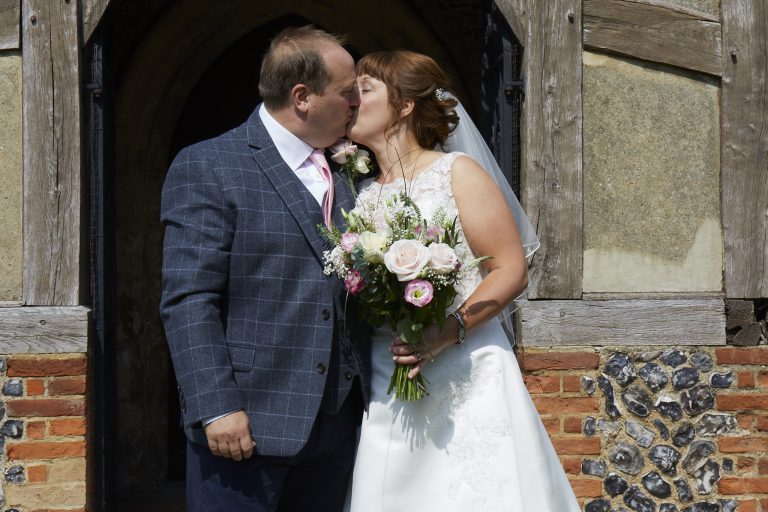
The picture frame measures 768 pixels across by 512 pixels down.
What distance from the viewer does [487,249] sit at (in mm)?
2967

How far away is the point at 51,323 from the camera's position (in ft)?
13.8

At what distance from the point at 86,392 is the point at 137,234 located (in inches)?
81.3

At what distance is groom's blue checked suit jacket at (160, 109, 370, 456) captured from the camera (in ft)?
9.06

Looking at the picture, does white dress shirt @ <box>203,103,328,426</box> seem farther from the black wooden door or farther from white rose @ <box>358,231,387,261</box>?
the black wooden door

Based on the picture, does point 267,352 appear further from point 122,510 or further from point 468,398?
point 122,510

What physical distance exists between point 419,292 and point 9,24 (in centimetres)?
257

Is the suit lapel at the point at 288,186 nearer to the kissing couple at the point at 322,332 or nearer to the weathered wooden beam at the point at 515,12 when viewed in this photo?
the kissing couple at the point at 322,332

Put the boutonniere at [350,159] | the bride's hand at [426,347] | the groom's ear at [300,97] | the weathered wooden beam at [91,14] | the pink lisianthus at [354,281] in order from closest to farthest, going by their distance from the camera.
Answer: the pink lisianthus at [354,281], the bride's hand at [426,347], the groom's ear at [300,97], the boutonniere at [350,159], the weathered wooden beam at [91,14]

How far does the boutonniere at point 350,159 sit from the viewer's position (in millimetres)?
3088

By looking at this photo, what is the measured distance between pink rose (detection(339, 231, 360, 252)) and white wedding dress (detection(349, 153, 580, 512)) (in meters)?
0.33

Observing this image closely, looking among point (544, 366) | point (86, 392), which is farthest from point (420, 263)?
point (86, 392)

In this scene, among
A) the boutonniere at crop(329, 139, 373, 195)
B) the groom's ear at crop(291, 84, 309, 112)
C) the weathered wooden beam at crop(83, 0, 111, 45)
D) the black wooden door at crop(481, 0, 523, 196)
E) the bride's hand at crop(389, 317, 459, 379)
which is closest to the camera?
the bride's hand at crop(389, 317, 459, 379)

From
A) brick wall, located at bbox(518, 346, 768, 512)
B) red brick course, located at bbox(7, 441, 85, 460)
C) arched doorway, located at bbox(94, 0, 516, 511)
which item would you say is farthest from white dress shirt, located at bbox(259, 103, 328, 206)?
arched doorway, located at bbox(94, 0, 516, 511)

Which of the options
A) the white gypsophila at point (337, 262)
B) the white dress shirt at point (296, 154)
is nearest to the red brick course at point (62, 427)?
the white dress shirt at point (296, 154)
